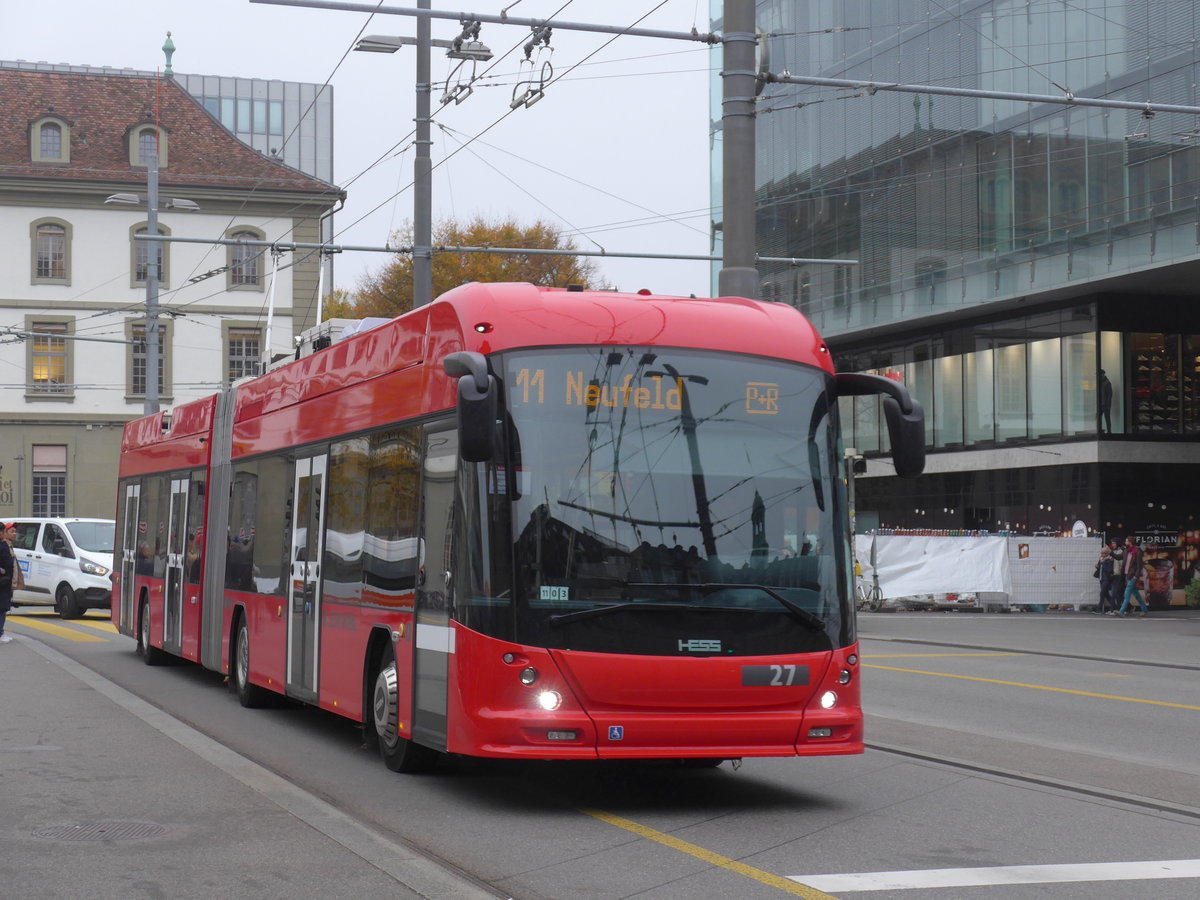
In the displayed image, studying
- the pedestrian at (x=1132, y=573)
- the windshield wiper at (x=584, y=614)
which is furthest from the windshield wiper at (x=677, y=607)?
the pedestrian at (x=1132, y=573)

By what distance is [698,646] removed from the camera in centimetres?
888

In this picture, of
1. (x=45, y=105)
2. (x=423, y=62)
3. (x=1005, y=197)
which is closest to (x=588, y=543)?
(x=423, y=62)

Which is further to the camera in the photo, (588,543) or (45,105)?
(45,105)

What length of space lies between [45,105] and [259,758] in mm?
54057

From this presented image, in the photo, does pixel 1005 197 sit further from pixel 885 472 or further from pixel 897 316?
pixel 885 472

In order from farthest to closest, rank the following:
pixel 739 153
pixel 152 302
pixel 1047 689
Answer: pixel 152 302 < pixel 1047 689 < pixel 739 153

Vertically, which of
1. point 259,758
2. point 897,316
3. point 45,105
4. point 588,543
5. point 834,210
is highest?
point 45,105

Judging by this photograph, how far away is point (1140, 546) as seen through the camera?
39.9m

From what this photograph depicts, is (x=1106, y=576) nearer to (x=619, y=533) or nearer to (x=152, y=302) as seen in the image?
(x=152, y=302)

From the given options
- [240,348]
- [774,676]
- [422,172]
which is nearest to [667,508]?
[774,676]

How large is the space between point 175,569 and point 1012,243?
2610 centimetres

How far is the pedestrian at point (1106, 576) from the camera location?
37719 millimetres

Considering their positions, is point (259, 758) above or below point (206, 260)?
below

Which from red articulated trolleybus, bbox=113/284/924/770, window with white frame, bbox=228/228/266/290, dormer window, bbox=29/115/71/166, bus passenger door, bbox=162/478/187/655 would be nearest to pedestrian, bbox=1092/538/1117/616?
bus passenger door, bbox=162/478/187/655
